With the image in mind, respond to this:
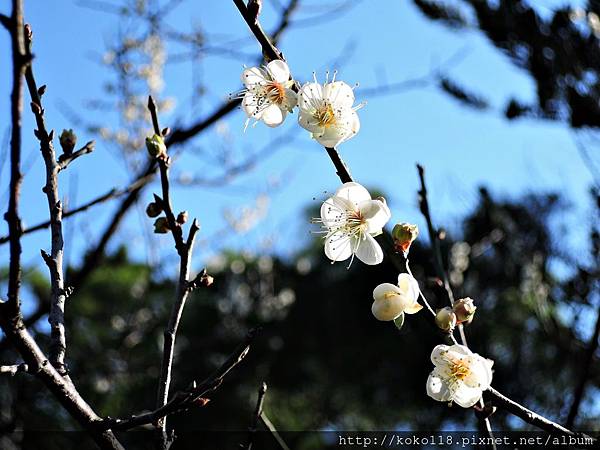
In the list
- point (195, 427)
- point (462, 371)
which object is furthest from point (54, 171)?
point (195, 427)

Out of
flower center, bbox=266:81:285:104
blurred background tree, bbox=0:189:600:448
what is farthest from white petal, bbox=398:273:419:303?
blurred background tree, bbox=0:189:600:448

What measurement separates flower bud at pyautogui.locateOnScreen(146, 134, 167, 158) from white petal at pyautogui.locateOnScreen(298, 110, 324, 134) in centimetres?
17

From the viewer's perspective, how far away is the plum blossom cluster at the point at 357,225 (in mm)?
783

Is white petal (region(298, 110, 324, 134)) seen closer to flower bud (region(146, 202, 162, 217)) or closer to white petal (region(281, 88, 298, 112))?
white petal (region(281, 88, 298, 112))

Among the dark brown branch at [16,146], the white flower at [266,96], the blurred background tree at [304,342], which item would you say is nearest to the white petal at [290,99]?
the white flower at [266,96]

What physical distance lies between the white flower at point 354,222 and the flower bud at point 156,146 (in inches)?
8.3

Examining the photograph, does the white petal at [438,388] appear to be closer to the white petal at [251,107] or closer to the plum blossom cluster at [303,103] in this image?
the plum blossom cluster at [303,103]

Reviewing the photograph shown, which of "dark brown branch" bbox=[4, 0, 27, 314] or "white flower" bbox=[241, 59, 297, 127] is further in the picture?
"white flower" bbox=[241, 59, 297, 127]

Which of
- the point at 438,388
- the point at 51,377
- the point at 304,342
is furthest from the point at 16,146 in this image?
the point at 304,342

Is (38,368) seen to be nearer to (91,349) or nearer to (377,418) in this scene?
(91,349)

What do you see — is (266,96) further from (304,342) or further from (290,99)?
(304,342)

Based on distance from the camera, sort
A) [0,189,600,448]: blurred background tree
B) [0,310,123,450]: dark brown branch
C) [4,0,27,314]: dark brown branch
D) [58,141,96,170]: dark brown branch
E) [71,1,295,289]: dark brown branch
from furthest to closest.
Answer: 1. [0,189,600,448]: blurred background tree
2. [71,1,295,289]: dark brown branch
3. [58,141,96,170]: dark brown branch
4. [0,310,123,450]: dark brown branch
5. [4,0,27,314]: dark brown branch

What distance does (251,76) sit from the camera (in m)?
1.01

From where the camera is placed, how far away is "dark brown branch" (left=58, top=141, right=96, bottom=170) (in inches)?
33.7
